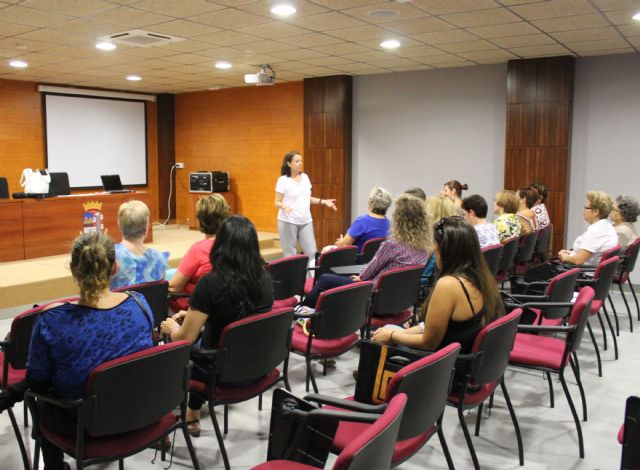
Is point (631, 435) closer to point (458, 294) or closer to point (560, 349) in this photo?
point (458, 294)

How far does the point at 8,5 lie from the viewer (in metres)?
4.77

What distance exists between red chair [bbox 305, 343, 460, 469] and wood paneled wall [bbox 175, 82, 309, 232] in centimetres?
785

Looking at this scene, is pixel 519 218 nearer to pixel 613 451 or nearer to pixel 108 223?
pixel 613 451

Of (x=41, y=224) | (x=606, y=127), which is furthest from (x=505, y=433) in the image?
(x=41, y=224)

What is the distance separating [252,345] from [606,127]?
6.14m

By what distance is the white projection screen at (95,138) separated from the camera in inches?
387

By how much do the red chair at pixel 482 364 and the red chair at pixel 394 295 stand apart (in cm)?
115

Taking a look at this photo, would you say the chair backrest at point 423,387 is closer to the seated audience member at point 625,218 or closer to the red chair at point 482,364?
the red chair at point 482,364

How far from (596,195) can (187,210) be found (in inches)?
307

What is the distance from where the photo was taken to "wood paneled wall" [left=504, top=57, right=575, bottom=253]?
7.14m

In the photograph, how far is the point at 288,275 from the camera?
420 centimetres

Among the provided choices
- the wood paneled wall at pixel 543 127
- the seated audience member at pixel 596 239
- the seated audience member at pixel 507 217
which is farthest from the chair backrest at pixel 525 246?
the wood paneled wall at pixel 543 127

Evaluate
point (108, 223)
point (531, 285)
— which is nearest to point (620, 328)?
point (531, 285)

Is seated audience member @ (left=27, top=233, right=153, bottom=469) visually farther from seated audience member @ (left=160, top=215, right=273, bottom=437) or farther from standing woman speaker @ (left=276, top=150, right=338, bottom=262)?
standing woman speaker @ (left=276, top=150, right=338, bottom=262)
